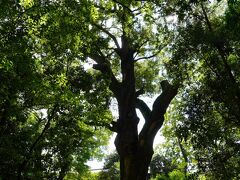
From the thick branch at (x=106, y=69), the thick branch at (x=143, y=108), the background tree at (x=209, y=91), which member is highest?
the thick branch at (x=106, y=69)

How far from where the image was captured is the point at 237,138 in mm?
10562

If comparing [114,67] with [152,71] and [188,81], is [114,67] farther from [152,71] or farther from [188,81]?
[188,81]

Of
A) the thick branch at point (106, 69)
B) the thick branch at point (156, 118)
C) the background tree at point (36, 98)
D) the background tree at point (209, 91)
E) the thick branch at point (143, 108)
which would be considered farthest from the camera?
the thick branch at point (106, 69)

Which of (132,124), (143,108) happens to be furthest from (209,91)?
(143,108)

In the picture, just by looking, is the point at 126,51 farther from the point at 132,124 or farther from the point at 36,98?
the point at 36,98

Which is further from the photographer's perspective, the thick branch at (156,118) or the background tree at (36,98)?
the thick branch at (156,118)

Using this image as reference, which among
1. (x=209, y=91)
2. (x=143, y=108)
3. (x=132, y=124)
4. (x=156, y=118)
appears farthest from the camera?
(x=143, y=108)

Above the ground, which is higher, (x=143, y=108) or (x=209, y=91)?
(x=143, y=108)

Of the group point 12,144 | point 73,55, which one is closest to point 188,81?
point 73,55

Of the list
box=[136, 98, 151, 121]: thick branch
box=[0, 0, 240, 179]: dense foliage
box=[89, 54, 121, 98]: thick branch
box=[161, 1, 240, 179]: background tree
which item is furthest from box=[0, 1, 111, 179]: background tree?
box=[161, 1, 240, 179]: background tree

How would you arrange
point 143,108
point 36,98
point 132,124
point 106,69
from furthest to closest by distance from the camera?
point 106,69 → point 143,108 → point 132,124 → point 36,98

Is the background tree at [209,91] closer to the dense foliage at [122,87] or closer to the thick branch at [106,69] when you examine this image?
the dense foliage at [122,87]

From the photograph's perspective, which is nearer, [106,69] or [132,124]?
[132,124]

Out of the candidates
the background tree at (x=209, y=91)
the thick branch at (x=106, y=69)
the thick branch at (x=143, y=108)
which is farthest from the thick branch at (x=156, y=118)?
the background tree at (x=209, y=91)
